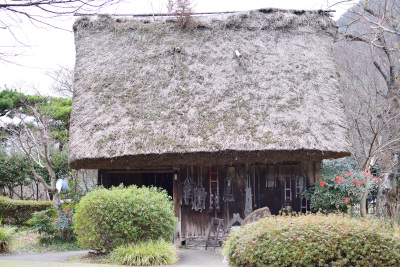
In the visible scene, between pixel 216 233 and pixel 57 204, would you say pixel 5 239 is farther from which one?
pixel 216 233

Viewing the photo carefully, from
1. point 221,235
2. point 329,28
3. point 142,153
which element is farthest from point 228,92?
point 329,28

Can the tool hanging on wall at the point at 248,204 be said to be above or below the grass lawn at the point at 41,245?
above

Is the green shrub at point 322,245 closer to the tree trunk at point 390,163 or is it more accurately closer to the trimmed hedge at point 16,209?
the tree trunk at point 390,163

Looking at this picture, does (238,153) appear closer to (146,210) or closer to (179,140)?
(179,140)

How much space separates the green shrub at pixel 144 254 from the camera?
7469 mm

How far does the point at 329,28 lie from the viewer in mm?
12602

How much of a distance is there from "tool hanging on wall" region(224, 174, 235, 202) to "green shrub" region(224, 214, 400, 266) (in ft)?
15.4

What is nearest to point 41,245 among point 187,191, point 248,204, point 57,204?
point 57,204

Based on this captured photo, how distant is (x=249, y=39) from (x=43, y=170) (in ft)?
36.4

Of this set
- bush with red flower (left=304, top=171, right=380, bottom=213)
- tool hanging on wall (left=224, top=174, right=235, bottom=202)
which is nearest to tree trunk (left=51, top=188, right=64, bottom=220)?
tool hanging on wall (left=224, top=174, right=235, bottom=202)

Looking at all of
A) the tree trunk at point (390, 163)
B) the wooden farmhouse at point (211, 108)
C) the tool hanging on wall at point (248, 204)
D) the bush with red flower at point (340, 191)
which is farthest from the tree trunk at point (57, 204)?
the tree trunk at point (390, 163)

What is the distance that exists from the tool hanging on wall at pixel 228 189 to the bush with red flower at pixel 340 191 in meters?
2.04

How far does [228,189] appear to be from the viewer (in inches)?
411

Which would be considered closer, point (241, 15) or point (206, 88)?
point (206, 88)
